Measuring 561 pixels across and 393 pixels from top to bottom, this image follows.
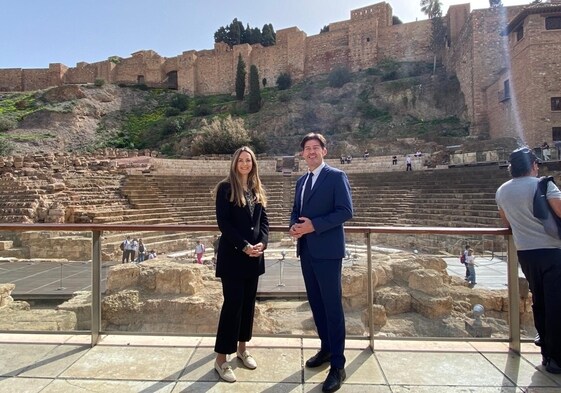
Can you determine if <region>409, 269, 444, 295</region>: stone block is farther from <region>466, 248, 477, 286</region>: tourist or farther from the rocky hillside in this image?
the rocky hillside

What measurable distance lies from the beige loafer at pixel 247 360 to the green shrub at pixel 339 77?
42.5 metres

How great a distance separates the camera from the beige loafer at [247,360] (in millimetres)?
2664

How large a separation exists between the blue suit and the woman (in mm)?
410

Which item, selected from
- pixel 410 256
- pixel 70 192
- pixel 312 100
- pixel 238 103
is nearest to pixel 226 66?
pixel 238 103

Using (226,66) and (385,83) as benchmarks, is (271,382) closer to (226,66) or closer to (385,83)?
(385,83)

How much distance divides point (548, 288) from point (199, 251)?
11.4 ft

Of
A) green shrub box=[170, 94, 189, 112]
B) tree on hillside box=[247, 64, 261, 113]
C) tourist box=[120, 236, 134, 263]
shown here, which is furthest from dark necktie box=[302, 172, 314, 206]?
green shrub box=[170, 94, 189, 112]

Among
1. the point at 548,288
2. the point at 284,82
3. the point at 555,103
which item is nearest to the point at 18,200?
the point at 548,288

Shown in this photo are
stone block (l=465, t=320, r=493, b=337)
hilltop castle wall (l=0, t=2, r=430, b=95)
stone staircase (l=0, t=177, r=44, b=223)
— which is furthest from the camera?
hilltop castle wall (l=0, t=2, r=430, b=95)

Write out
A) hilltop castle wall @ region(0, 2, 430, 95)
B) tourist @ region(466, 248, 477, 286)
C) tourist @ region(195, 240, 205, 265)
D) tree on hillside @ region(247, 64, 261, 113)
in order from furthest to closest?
1. hilltop castle wall @ region(0, 2, 430, 95)
2. tree on hillside @ region(247, 64, 261, 113)
3. tourist @ region(195, 240, 205, 265)
4. tourist @ region(466, 248, 477, 286)

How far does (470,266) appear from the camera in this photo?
411 centimetres

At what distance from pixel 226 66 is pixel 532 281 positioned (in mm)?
53999

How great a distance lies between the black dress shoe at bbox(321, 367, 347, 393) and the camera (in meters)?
2.34

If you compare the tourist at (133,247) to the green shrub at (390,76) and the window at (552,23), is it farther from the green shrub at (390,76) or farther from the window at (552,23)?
the green shrub at (390,76)
